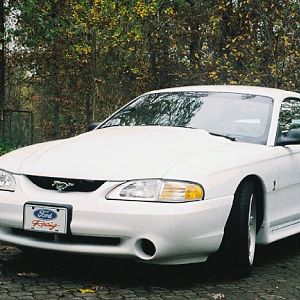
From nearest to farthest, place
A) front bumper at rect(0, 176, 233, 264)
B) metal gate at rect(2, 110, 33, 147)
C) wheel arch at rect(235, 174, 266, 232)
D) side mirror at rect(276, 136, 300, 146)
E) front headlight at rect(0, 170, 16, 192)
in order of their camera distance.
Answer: front bumper at rect(0, 176, 233, 264) → front headlight at rect(0, 170, 16, 192) → wheel arch at rect(235, 174, 266, 232) → side mirror at rect(276, 136, 300, 146) → metal gate at rect(2, 110, 33, 147)

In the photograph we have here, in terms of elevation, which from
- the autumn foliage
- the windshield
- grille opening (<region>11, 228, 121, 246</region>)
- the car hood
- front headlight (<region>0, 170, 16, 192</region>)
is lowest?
grille opening (<region>11, 228, 121, 246</region>)

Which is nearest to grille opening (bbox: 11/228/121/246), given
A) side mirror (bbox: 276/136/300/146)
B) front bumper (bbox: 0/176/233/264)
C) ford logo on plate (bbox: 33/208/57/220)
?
front bumper (bbox: 0/176/233/264)

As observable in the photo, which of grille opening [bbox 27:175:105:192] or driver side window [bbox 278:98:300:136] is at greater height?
driver side window [bbox 278:98:300:136]

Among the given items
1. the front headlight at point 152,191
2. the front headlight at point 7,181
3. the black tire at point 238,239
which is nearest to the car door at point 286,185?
the black tire at point 238,239

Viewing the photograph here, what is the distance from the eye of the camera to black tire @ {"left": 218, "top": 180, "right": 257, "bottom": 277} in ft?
16.4

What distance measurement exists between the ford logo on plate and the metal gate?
45.6 feet

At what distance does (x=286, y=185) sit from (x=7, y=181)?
2.24 metres

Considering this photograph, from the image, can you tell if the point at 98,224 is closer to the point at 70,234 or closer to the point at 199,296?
the point at 70,234

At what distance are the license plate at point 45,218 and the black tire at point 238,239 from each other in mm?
1139

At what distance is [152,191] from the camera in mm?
4633

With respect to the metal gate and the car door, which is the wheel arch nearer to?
the car door

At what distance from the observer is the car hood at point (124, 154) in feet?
15.6

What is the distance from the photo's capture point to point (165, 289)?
4.80 m

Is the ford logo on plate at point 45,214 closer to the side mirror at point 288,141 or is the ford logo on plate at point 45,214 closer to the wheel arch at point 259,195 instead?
the wheel arch at point 259,195
